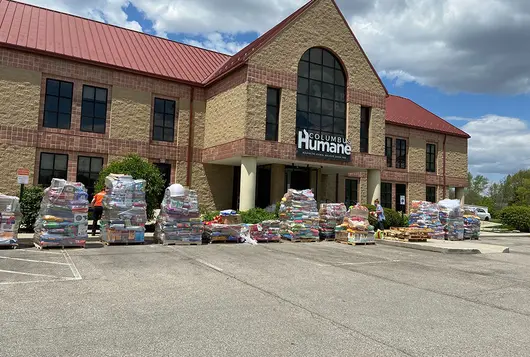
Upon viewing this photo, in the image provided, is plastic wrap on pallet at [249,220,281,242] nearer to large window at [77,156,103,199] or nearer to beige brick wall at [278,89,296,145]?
beige brick wall at [278,89,296,145]

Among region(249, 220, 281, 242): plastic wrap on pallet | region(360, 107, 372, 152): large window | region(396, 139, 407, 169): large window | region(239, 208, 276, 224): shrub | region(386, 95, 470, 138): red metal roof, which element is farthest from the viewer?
region(386, 95, 470, 138): red metal roof

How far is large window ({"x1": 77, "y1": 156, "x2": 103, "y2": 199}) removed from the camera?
19844 millimetres

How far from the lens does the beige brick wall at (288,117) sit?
20.0 metres

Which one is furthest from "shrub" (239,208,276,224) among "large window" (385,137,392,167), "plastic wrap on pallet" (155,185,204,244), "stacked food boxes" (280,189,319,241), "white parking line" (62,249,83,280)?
"large window" (385,137,392,167)

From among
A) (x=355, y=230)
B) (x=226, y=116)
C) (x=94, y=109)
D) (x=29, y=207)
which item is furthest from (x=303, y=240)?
(x=94, y=109)

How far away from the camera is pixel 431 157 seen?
32.7 metres

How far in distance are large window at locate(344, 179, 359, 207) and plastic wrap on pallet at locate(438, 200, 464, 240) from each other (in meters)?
9.61

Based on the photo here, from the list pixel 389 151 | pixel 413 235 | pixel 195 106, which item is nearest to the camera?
pixel 413 235

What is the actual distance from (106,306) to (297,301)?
9.08 ft

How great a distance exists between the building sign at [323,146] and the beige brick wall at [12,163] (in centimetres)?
1257

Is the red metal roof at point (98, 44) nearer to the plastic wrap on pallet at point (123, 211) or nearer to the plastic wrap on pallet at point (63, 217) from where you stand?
the plastic wrap on pallet at point (123, 211)

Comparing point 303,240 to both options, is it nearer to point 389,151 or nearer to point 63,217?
point 63,217

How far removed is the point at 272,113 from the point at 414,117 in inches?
687

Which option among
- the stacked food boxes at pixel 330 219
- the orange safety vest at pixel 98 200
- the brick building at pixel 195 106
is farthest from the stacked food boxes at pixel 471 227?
the orange safety vest at pixel 98 200
